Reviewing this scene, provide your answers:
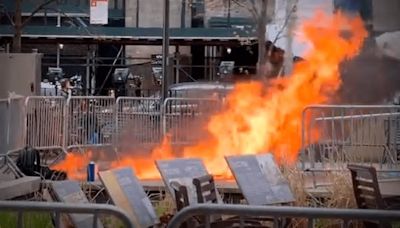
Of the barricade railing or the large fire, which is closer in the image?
the barricade railing

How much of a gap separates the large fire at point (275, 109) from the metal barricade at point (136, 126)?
29 cm

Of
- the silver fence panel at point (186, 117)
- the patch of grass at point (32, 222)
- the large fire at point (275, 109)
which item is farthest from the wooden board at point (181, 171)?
the silver fence panel at point (186, 117)

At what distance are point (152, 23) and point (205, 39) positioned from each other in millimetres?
A: 2188

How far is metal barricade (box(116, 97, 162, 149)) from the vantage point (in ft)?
48.4

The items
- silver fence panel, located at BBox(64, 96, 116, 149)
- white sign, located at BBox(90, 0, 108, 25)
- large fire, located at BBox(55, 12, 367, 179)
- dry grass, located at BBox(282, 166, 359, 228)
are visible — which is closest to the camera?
dry grass, located at BBox(282, 166, 359, 228)

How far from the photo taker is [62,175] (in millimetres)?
10562

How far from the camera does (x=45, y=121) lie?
1400cm

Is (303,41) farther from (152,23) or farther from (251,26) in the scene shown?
(152,23)

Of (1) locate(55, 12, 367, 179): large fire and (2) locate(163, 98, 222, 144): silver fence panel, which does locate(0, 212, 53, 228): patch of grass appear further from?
(2) locate(163, 98, 222, 144): silver fence panel

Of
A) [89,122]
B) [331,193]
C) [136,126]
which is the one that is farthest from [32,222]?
[136,126]

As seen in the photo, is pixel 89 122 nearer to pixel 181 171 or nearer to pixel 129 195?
pixel 181 171

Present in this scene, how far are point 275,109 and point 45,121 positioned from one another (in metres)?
3.82

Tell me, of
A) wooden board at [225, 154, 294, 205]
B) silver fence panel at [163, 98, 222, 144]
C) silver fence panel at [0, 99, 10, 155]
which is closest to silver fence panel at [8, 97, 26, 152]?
silver fence panel at [0, 99, 10, 155]

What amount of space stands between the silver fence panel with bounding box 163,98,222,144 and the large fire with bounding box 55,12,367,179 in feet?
0.60
